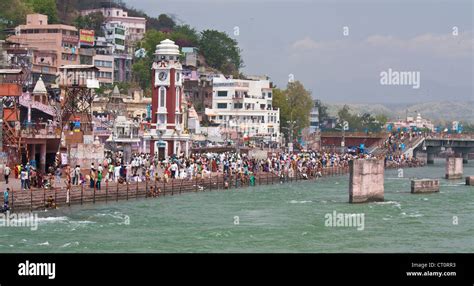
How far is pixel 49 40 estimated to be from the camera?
13188 centimetres

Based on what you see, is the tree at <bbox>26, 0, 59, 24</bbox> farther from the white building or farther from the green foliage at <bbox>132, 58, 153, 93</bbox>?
the white building

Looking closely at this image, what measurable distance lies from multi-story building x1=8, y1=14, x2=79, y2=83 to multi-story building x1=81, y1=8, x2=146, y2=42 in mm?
39605

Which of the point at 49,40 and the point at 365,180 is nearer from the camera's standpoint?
the point at 365,180

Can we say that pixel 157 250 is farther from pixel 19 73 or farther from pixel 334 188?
pixel 334 188

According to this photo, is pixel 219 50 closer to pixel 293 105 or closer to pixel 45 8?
pixel 293 105

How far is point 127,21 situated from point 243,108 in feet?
133

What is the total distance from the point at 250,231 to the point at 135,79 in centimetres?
11020

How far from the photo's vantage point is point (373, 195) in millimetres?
64062

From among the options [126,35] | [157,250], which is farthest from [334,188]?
[126,35]

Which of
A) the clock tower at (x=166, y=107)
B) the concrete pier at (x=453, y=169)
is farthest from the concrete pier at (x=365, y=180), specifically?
the concrete pier at (x=453, y=169)

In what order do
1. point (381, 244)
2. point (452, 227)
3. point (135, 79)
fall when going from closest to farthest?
1. point (381, 244)
2. point (452, 227)
3. point (135, 79)

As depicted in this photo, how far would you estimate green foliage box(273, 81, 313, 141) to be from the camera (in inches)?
6496

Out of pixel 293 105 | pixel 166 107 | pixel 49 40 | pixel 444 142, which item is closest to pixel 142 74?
pixel 49 40
